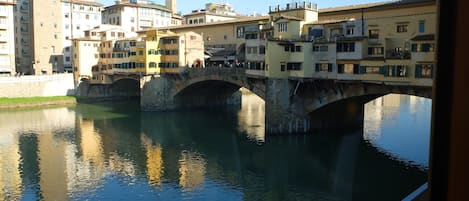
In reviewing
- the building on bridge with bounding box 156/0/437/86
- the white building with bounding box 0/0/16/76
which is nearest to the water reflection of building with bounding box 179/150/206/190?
the building on bridge with bounding box 156/0/437/86

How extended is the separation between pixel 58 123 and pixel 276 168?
84.1 feet

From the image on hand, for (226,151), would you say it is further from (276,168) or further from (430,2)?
(430,2)

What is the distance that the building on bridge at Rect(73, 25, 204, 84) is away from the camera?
5022 cm

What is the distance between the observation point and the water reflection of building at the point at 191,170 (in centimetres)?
2256

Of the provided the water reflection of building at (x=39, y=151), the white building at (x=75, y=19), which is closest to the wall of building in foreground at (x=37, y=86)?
the water reflection of building at (x=39, y=151)

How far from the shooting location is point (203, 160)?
27.5 metres

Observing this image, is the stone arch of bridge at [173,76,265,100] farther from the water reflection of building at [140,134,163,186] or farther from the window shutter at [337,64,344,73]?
the water reflection of building at [140,134,163,186]

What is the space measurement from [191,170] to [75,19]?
58392 mm

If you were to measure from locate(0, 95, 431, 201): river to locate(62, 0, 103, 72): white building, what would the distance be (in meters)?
30.4

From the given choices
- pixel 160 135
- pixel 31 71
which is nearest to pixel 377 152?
pixel 160 135

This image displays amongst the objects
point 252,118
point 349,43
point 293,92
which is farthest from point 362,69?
point 252,118

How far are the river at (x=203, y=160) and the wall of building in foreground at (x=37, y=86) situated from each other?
1114cm

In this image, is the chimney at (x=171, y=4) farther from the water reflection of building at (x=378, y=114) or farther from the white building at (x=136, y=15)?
the water reflection of building at (x=378, y=114)

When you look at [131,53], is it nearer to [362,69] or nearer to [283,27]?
[283,27]
